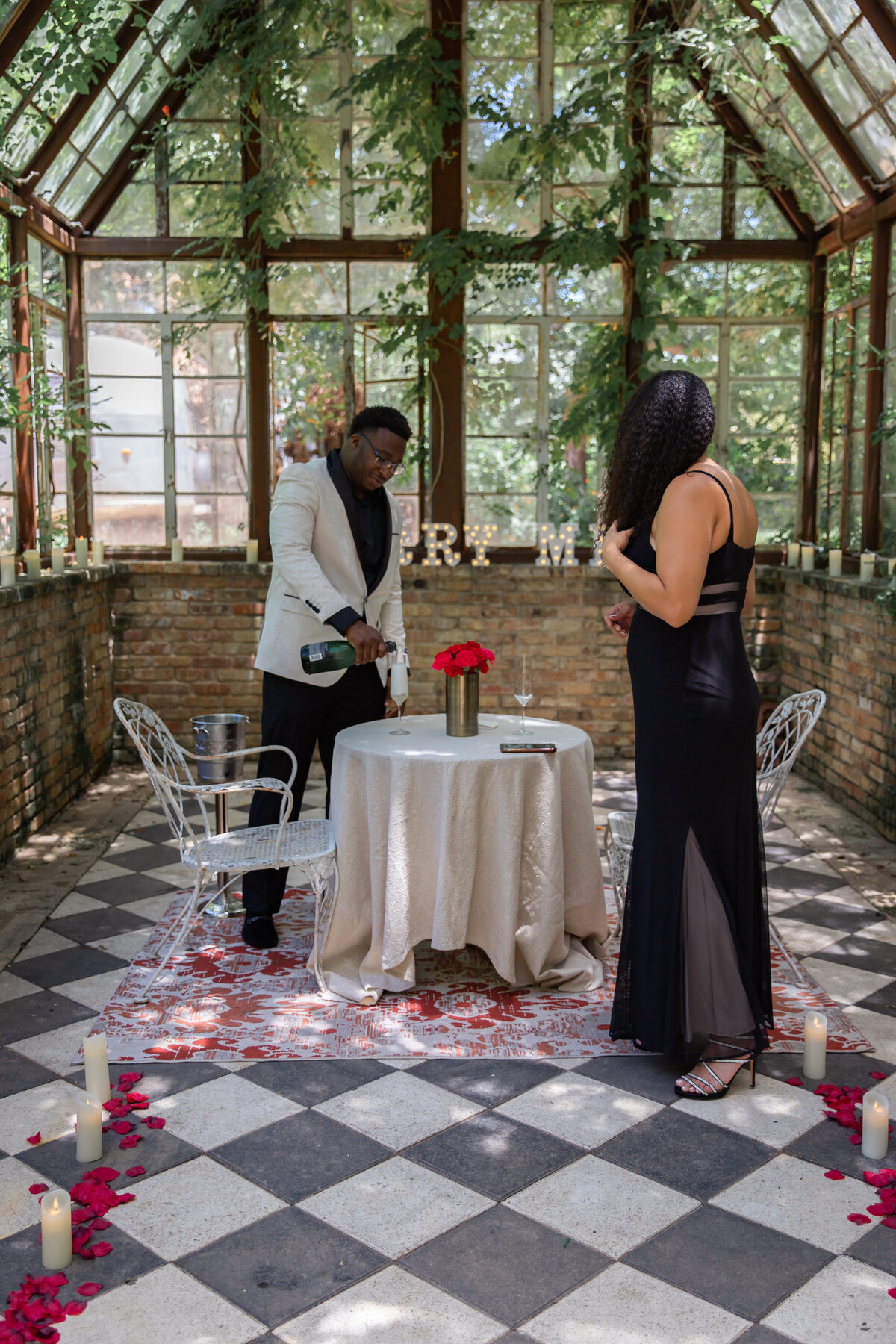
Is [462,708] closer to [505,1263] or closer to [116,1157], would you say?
[116,1157]

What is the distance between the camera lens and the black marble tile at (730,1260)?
2229 millimetres

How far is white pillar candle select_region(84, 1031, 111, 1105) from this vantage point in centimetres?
287

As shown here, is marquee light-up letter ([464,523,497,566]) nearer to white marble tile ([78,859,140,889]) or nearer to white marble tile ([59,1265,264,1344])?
white marble tile ([78,859,140,889])

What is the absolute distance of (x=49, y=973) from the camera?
12.8 ft

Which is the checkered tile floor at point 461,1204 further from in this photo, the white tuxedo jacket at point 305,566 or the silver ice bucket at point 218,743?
the white tuxedo jacket at point 305,566

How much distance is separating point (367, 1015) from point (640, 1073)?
33.6 inches

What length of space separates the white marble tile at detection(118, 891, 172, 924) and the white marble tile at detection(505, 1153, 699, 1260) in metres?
2.25

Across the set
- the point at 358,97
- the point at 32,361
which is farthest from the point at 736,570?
the point at 358,97

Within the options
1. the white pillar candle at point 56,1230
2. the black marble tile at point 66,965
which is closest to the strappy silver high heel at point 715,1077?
the white pillar candle at point 56,1230

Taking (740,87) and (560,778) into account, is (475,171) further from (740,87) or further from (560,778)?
(560,778)

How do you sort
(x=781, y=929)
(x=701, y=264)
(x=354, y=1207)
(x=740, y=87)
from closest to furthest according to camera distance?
(x=354, y=1207), (x=781, y=929), (x=740, y=87), (x=701, y=264)

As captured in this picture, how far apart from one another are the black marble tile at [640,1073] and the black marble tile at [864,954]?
105cm

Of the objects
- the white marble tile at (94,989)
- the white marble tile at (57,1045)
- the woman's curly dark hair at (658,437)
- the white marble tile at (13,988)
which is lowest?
the white marble tile at (57,1045)

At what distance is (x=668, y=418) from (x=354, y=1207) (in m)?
1.96
